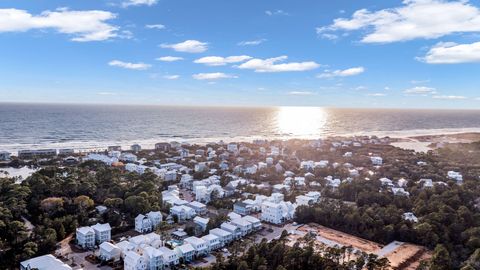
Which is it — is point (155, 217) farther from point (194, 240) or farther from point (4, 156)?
point (4, 156)

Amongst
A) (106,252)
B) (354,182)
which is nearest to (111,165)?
(106,252)

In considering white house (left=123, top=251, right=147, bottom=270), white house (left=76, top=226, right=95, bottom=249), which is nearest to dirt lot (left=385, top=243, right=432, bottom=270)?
white house (left=123, top=251, right=147, bottom=270)

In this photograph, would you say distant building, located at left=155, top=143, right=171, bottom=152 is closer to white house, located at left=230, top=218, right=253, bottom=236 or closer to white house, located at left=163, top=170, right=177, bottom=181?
white house, located at left=163, top=170, right=177, bottom=181

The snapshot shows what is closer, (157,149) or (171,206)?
(171,206)

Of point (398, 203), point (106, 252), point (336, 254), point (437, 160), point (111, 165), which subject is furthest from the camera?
point (437, 160)

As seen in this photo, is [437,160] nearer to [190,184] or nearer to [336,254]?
[190,184]

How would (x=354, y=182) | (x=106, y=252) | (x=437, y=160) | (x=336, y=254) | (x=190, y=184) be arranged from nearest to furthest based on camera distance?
1. (x=336, y=254)
2. (x=106, y=252)
3. (x=354, y=182)
4. (x=190, y=184)
5. (x=437, y=160)

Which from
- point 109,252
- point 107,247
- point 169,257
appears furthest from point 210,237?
point 107,247
